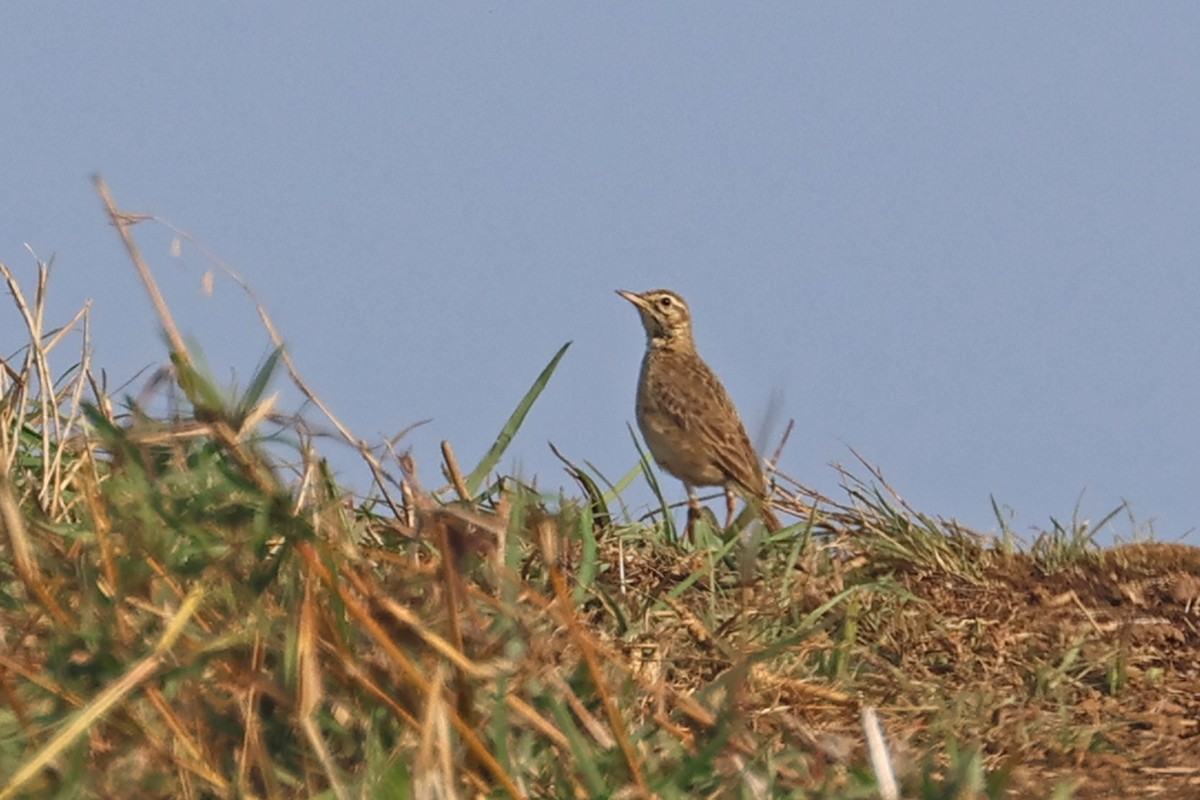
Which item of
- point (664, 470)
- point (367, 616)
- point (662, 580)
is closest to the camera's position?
point (367, 616)

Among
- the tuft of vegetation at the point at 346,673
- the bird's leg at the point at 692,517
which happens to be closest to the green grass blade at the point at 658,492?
the bird's leg at the point at 692,517

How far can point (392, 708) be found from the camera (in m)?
3.66

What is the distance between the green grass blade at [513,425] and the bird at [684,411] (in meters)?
3.97

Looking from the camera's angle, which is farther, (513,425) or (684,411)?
(684,411)

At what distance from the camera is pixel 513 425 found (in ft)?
19.0

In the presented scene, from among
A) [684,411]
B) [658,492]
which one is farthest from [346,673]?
[684,411]

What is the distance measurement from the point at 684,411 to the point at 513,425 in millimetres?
5546

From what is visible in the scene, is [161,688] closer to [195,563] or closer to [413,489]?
[195,563]

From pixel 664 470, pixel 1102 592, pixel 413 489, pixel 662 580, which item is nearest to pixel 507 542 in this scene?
pixel 413 489

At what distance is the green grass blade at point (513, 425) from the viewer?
578 centimetres

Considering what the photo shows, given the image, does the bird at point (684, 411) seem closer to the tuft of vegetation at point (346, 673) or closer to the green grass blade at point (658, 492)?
the green grass blade at point (658, 492)

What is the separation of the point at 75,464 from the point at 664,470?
6.28 m

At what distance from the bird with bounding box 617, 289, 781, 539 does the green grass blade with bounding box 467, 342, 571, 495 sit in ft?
13.0

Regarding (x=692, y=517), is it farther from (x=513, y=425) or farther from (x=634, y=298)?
(x=634, y=298)
